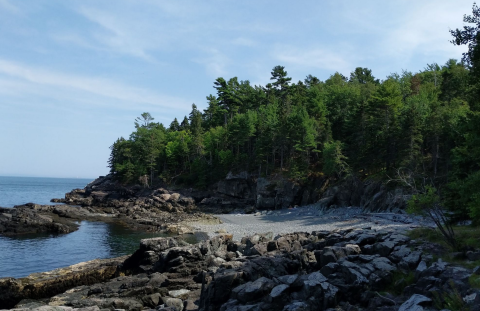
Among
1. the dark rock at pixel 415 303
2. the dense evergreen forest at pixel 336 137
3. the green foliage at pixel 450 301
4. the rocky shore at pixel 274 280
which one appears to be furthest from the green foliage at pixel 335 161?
the dark rock at pixel 415 303

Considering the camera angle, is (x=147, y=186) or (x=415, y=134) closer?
(x=415, y=134)

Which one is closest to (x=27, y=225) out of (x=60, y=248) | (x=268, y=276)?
(x=60, y=248)

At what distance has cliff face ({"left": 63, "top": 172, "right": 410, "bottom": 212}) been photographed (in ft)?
151

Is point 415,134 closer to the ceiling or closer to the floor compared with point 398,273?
closer to the ceiling

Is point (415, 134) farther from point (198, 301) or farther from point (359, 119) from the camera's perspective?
point (198, 301)

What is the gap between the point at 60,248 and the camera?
3281 centimetres

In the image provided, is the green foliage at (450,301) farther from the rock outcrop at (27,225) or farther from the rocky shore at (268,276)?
the rock outcrop at (27,225)

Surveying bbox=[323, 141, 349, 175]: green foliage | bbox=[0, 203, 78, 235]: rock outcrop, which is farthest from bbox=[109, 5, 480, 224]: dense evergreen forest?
bbox=[0, 203, 78, 235]: rock outcrop

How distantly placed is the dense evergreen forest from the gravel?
4533 millimetres

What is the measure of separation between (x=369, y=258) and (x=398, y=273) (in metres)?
1.78

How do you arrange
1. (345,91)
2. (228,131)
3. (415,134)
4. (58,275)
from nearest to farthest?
(58,275), (415,134), (345,91), (228,131)

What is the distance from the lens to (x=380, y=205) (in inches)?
1721

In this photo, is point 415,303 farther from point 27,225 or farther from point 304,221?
point 27,225

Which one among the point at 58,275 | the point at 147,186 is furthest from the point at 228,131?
the point at 58,275
